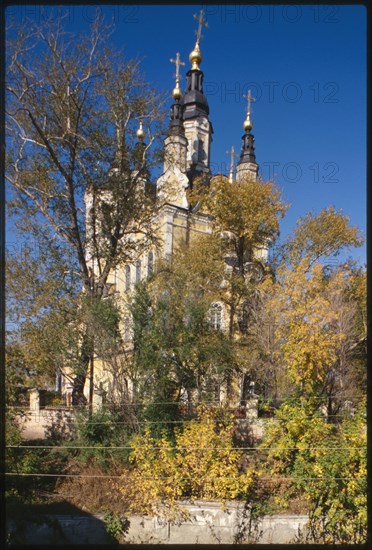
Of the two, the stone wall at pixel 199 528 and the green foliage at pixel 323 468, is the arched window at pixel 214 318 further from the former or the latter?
the stone wall at pixel 199 528

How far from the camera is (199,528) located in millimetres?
5238

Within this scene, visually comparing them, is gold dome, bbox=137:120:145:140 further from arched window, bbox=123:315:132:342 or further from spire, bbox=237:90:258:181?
spire, bbox=237:90:258:181

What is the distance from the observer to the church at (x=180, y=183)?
27.9 ft

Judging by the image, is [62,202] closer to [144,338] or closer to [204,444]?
[144,338]

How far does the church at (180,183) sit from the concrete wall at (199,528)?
2.23 metres

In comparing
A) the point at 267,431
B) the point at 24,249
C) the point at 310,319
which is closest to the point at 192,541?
the point at 267,431

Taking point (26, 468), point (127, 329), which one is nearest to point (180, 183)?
point (127, 329)

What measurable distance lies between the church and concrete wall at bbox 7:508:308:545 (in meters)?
2.23

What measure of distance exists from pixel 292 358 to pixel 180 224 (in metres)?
8.59

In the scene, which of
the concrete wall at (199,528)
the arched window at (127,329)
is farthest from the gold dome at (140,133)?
the concrete wall at (199,528)

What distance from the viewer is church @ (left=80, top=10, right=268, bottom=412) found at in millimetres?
8516

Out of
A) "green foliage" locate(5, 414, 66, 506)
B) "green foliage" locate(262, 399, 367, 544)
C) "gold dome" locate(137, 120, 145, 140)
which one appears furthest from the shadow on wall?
"gold dome" locate(137, 120, 145, 140)

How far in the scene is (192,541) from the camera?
5137mm

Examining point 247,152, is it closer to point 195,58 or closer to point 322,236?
point 195,58
